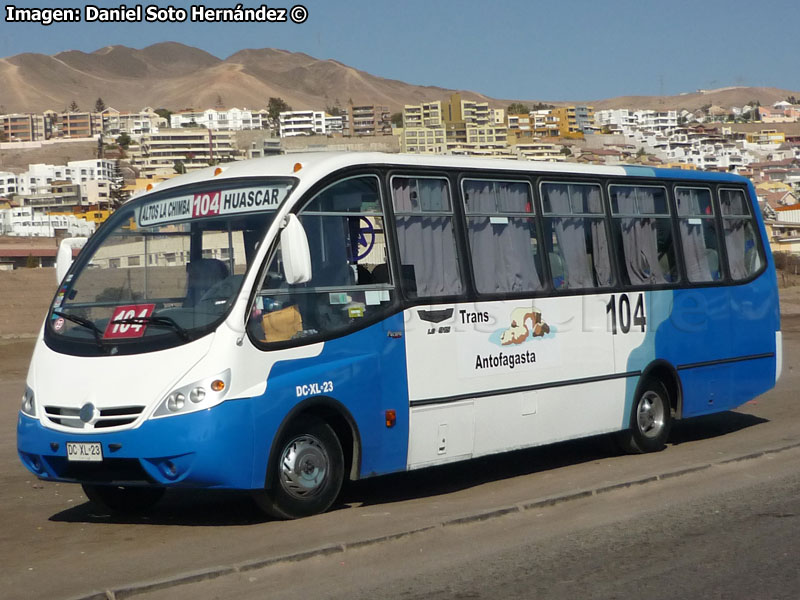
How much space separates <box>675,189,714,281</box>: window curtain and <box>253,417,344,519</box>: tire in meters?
5.72

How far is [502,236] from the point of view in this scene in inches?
442

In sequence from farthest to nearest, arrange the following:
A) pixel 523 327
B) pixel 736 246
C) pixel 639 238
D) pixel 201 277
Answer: pixel 736 246, pixel 639 238, pixel 523 327, pixel 201 277

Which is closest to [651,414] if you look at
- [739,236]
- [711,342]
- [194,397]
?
[711,342]

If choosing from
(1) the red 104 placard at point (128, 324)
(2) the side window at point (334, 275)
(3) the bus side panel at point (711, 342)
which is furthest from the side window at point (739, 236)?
(1) the red 104 placard at point (128, 324)

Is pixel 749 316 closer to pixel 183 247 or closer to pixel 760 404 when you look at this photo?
pixel 760 404

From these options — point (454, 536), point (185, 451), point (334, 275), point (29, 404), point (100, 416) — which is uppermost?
point (334, 275)

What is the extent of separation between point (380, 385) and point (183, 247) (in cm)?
180

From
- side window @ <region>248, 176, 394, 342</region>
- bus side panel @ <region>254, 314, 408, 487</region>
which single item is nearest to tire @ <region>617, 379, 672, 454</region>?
bus side panel @ <region>254, 314, 408, 487</region>

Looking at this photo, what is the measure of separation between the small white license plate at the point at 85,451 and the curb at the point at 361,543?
1.80m

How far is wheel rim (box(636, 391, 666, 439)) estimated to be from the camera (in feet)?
41.7

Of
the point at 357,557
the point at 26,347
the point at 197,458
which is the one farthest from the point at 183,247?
the point at 26,347

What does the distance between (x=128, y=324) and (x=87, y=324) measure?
0.38 m

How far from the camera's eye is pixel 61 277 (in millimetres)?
9852

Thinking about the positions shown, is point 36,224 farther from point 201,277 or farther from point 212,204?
point 201,277
